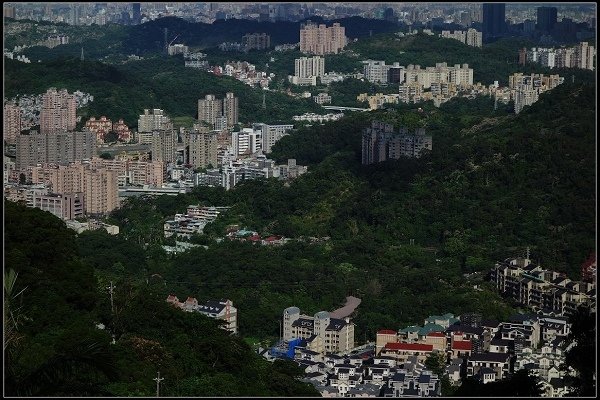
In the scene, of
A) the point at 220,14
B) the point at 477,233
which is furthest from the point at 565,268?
the point at 220,14

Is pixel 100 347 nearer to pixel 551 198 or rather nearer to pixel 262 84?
pixel 551 198

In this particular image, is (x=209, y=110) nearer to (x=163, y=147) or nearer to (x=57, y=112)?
(x=57, y=112)

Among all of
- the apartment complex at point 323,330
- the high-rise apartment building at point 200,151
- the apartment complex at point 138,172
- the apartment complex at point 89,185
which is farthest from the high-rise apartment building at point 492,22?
the apartment complex at point 323,330

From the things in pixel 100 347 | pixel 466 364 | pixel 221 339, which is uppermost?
pixel 100 347

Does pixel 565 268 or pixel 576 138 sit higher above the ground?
pixel 576 138

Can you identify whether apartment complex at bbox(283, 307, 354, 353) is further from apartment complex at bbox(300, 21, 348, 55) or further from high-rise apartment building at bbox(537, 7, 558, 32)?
apartment complex at bbox(300, 21, 348, 55)

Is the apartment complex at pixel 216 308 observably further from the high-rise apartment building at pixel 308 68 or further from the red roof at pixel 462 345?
the high-rise apartment building at pixel 308 68

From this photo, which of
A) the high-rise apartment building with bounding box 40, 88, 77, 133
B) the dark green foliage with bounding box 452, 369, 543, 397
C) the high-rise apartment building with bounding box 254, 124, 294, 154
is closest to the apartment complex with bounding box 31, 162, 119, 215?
the high-rise apartment building with bounding box 40, 88, 77, 133
